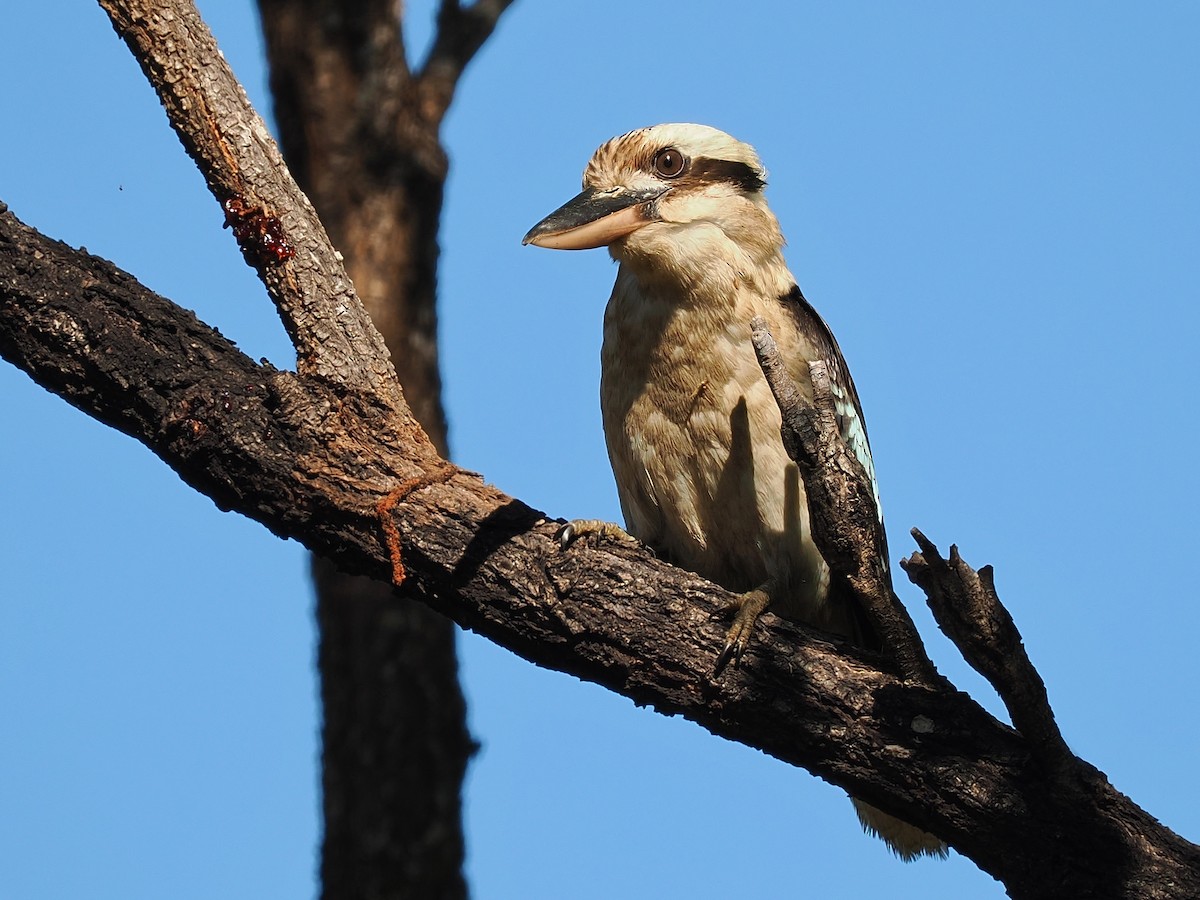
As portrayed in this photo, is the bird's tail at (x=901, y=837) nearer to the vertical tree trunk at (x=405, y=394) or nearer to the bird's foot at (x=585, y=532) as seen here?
the bird's foot at (x=585, y=532)

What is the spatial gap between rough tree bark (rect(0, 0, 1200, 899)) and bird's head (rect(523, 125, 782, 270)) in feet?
2.64

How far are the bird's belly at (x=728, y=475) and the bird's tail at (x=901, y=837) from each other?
0.59 m

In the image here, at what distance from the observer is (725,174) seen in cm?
409

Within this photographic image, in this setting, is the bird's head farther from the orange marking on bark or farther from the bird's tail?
the bird's tail

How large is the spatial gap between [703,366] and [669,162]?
24.1 inches

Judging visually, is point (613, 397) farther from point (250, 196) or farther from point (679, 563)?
point (250, 196)

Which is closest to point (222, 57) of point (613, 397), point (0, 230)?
point (0, 230)

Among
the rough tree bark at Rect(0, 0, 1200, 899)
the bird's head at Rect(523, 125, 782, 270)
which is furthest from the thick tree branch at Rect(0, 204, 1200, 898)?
the bird's head at Rect(523, 125, 782, 270)

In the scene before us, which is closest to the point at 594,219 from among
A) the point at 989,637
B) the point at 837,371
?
the point at 837,371

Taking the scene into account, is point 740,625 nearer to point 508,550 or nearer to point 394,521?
point 508,550

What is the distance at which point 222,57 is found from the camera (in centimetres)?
327

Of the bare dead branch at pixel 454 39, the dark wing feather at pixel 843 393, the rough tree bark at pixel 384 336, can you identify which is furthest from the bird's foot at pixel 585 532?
the bare dead branch at pixel 454 39

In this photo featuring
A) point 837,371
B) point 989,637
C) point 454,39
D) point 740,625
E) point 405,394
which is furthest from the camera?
point 454,39

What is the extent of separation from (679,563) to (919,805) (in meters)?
1.18
